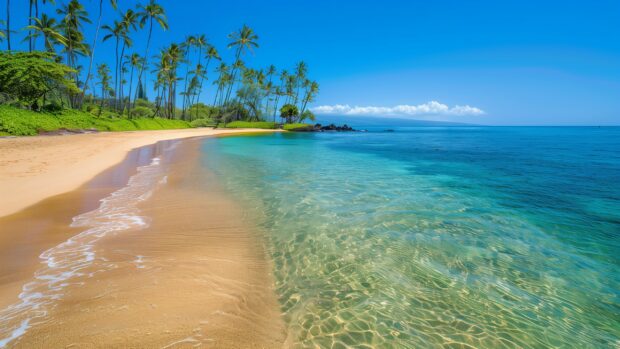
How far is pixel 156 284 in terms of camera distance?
389 centimetres

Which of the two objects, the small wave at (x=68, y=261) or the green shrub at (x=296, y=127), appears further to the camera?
the green shrub at (x=296, y=127)

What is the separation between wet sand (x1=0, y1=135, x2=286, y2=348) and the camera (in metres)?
2.96

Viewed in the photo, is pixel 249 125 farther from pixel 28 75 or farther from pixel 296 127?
pixel 28 75

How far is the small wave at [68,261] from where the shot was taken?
3064 millimetres

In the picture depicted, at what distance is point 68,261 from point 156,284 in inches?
69.6

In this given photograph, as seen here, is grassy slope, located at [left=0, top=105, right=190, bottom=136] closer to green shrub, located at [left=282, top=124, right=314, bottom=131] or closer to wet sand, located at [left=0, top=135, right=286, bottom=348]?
wet sand, located at [left=0, top=135, right=286, bottom=348]

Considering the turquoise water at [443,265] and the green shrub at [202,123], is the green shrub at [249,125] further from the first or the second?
the turquoise water at [443,265]

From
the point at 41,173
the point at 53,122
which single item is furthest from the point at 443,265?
the point at 53,122

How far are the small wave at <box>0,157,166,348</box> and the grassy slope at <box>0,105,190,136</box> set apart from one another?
23.5 metres

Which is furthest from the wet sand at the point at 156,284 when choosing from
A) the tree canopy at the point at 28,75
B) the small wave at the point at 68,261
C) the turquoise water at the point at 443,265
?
the tree canopy at the point at 28,75

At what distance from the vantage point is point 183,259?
15.4 ft

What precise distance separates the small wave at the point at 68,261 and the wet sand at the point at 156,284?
0.09m

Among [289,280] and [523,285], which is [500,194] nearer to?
[523,285]

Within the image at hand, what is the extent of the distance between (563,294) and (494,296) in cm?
114
